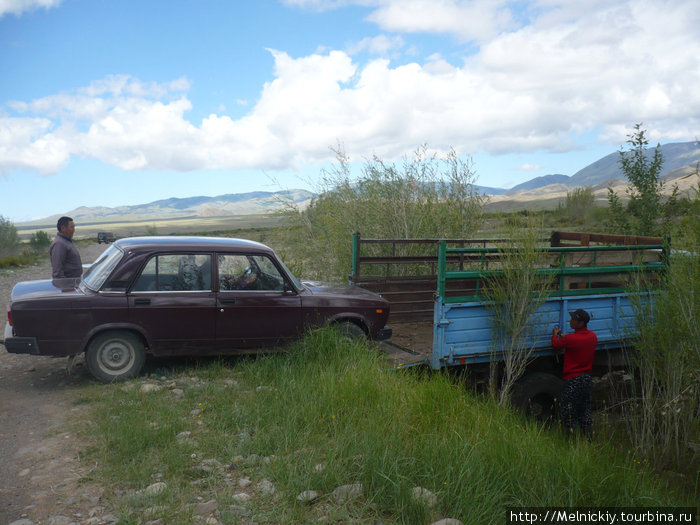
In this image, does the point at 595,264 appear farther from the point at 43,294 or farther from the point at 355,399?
the point at 43,294

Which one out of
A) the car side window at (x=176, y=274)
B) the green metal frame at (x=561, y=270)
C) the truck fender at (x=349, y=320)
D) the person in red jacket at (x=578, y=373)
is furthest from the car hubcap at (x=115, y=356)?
the person in red jacket at (x=578, y=373)

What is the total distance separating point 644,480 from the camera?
465 centimetres

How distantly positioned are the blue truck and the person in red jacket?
292mm

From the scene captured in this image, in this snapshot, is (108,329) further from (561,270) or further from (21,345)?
(561,270)

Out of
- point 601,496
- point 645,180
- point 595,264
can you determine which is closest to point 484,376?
point 595,264

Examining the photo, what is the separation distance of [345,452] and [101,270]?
3.81 metres

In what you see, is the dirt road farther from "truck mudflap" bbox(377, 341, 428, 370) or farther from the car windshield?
"truck mudflap" bbox(377, 341, 428, 370)

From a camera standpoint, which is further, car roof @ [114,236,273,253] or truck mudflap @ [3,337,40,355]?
car roof @ [114,236,273,253]

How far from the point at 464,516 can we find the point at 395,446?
0.83 metres

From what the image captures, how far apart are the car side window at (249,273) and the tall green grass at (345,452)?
121 cm

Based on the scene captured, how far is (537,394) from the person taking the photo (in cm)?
657

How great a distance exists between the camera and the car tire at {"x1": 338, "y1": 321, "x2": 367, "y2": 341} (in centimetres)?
684

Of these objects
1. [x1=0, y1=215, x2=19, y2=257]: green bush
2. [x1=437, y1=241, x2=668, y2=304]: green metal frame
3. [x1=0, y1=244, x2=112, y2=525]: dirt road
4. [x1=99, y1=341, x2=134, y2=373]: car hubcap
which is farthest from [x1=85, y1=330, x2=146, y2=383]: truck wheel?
[x1=0, y1=215, x2=19, y2=257]: green bush

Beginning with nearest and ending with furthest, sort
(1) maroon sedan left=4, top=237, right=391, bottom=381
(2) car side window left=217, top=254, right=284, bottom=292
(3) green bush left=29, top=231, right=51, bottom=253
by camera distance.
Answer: (1) maroon sedan left=4, top=237, right=391, bottom=381
(2) car side window left=217, top=254, right=284, bottom=292
(3) green bush left=29, top=231, right=51, bottom=253
